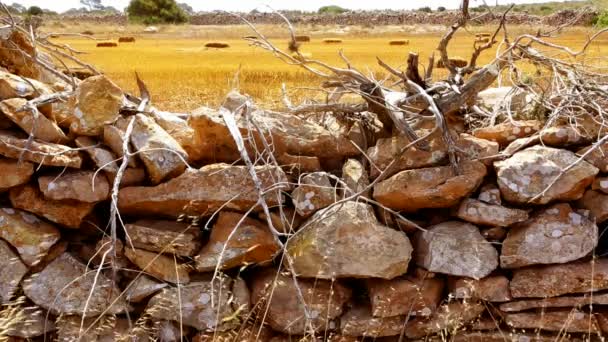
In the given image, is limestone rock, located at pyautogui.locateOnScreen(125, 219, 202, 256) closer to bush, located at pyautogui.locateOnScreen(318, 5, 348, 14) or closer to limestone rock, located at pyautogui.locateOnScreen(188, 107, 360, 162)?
limestone rock, located at pyautogui.locateOnScreen(188, 107, 360, 162)

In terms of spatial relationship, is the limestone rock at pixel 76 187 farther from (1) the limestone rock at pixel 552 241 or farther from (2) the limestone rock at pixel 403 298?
(1) the limestone rock at pixel 552 241

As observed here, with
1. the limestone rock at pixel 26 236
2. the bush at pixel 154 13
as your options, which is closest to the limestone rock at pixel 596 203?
the limestone rock at pixel 26 236

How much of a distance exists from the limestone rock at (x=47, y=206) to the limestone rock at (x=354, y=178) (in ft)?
5.17

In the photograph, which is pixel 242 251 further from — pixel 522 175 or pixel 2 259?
pixel 522 175

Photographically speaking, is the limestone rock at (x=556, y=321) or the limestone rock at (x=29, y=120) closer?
the limestone rock at (x=556, y=321)

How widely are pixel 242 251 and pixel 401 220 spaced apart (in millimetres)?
989

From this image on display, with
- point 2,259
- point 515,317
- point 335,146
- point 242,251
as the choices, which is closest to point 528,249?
point 515,317

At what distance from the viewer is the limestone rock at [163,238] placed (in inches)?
157

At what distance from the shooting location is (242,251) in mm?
4016

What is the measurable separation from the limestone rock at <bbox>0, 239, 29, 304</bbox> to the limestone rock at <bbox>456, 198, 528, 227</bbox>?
2.66 m

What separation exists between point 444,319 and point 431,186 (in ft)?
2.63

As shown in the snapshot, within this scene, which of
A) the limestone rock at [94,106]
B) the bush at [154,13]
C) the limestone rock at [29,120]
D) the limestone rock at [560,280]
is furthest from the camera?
the bush at [154,13]

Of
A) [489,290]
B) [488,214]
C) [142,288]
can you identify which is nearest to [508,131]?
[488,214]

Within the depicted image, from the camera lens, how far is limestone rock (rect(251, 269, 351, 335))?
4020 mm
